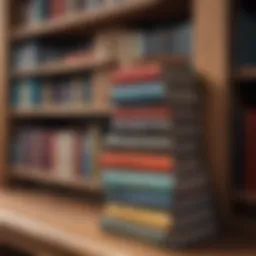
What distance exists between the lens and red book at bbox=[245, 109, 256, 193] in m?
1.68

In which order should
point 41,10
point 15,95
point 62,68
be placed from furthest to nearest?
point 15,95, point 41,10, point 62,68

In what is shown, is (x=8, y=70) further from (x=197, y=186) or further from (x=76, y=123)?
(x=197, y=186)

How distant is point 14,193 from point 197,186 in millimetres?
1386

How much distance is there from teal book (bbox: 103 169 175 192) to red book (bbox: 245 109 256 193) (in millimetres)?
305

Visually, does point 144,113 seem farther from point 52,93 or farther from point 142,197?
point 52,93

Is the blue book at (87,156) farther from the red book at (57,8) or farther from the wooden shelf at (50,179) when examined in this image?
the red book at (57,8)

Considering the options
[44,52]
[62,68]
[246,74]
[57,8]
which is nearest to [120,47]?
[62,68]

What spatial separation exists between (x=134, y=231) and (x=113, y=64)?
0.92 m

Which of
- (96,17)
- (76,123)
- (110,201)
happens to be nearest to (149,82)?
(110,201)

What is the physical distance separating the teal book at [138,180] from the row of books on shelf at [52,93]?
0.79 m

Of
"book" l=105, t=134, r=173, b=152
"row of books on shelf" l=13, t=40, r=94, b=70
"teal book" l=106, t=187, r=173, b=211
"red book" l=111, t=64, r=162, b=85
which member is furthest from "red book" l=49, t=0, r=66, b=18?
"teal book" l=106, t=187, r=173, b=211

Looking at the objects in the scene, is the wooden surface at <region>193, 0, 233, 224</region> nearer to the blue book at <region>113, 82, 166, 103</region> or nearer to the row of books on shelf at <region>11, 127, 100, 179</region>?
the blue book at <region>113, 82, 166, 103</region>

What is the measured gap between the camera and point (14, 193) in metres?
2.73

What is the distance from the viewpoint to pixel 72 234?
66.5 inches
